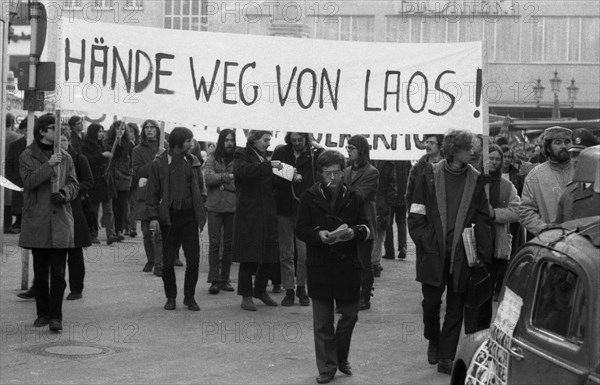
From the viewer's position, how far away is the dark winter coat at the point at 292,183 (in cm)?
1238

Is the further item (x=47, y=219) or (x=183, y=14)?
(x=183, y=14)

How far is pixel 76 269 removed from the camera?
1231 centimetres

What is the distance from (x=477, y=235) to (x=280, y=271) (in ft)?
14.0

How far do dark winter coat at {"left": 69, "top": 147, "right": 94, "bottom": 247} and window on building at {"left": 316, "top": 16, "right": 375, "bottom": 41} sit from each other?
46.6m

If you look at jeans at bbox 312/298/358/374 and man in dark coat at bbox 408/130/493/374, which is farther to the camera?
man in dark coat at bbox 408/130/493/374

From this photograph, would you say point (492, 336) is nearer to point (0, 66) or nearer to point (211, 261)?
point (211, 261)

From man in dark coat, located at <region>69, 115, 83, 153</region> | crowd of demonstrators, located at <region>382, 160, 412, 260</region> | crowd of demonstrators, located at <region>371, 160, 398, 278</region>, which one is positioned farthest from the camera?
man in dark coat, located at <region>69, 115, 83, 153</region>

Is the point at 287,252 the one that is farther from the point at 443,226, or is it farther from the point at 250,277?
the point at 443,226

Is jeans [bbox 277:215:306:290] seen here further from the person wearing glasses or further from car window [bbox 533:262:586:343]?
car window [bbox 533:262:586:343]

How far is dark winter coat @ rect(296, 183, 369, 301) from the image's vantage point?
29.0ft

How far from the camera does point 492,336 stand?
605 cm

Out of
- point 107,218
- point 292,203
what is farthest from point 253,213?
point 107,218

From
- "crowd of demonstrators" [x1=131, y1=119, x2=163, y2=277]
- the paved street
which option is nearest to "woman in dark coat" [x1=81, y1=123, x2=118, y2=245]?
"crowd of demonstrators" [x1=131, y1=119, x2=163, y2=277]

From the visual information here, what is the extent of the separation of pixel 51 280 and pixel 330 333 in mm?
2859
